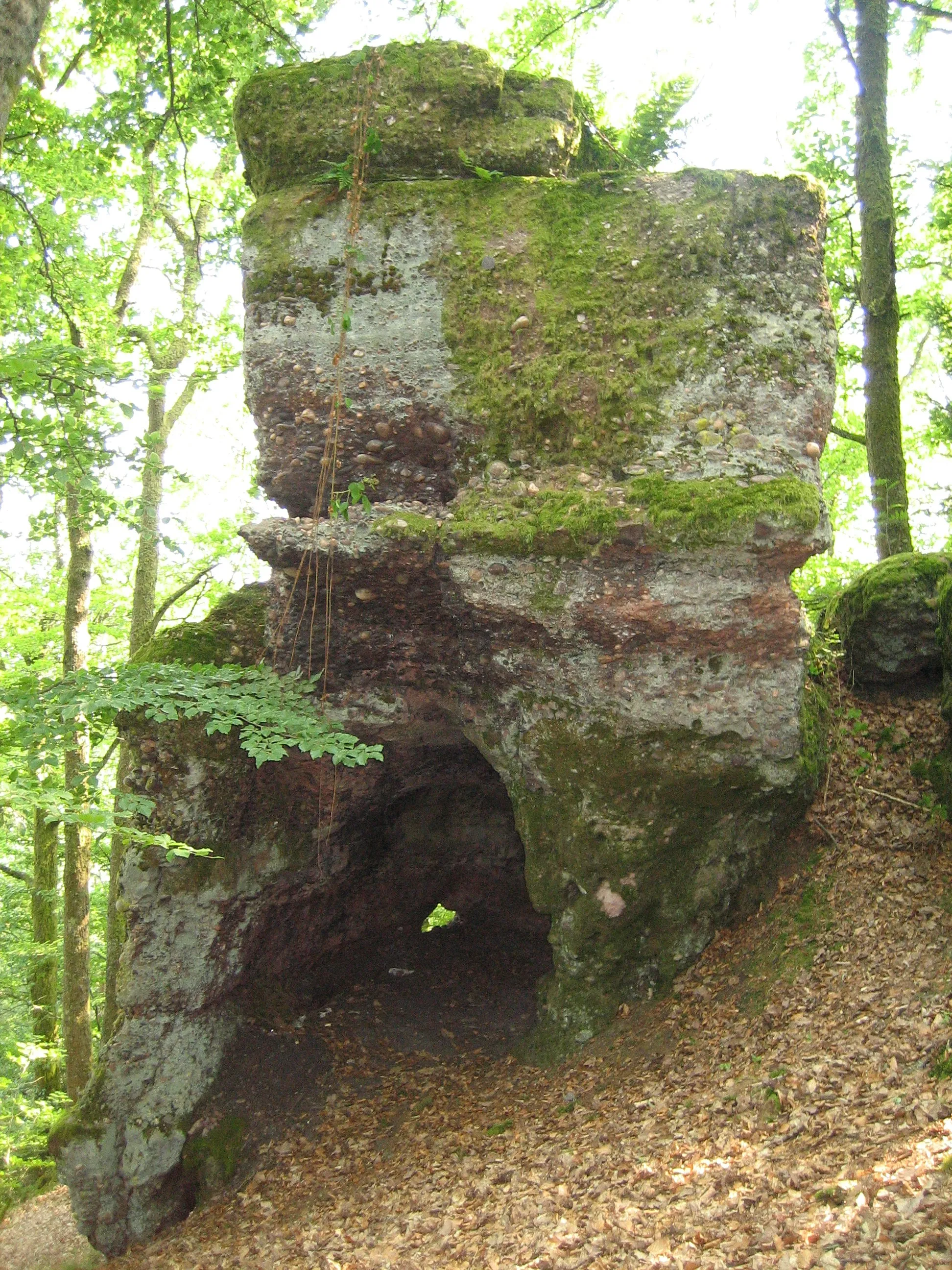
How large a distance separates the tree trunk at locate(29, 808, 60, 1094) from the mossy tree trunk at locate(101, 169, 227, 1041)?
85 centimetres

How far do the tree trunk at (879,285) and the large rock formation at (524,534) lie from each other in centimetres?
289

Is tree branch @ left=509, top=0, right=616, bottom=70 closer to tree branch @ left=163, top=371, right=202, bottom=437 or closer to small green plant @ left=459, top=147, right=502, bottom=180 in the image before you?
small green plant @ left=459, top=147, right=502, bottom=180

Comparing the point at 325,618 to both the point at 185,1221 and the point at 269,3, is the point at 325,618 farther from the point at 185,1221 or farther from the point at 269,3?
the point at 269,3

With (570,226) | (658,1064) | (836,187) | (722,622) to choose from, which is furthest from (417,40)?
(658,1064)

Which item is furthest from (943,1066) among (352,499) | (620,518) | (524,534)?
(352,499)

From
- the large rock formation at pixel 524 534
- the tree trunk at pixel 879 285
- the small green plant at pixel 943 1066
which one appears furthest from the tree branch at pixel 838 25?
the small green plant at pixel 943 1066

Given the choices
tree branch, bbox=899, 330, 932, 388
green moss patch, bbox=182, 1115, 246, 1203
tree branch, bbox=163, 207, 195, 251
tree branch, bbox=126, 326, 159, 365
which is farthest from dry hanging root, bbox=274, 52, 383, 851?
tree branch, bbox=899, 330, 932, 388

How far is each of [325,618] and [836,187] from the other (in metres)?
9.19

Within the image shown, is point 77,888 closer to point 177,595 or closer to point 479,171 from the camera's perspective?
point 177,595

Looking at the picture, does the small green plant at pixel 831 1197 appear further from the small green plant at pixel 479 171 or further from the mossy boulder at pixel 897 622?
the small green plant at pixel 479 171

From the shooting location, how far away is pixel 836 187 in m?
11.3

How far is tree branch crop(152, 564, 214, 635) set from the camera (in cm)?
1264

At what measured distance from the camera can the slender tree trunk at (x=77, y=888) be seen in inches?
446

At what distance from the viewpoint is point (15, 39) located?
3504 mm
